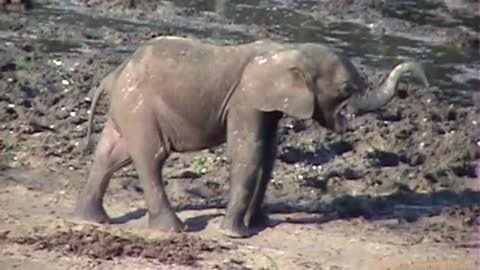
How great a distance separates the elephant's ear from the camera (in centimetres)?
1016

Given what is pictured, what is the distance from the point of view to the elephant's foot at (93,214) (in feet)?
34.1

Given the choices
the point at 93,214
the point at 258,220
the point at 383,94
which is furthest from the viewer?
the point at 258,220

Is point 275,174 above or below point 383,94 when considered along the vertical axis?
below

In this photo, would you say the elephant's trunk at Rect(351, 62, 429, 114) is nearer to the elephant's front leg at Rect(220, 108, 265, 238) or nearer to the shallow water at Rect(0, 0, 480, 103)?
the elephant's front leg at Rect(220, 108, 265, 238)

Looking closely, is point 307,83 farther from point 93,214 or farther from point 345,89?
point 93,214

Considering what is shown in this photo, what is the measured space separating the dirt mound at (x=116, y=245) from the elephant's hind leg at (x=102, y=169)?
45cm

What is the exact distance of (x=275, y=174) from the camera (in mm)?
12359

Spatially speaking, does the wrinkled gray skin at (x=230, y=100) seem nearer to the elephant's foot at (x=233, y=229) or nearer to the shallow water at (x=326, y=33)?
the elephant's foot at (x=233, y=229)

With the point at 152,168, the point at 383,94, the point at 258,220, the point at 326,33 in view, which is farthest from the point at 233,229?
the point at 326,33

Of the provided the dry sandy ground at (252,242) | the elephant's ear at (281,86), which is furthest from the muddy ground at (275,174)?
the elephant's ear at (281,86)

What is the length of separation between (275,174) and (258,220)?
1.87 metres

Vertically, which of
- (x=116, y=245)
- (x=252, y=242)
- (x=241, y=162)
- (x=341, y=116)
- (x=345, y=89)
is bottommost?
(x=252, y=242)

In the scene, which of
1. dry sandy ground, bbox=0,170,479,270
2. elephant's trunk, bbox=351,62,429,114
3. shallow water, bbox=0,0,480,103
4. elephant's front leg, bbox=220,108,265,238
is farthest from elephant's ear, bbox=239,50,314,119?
shallow water, bbox=0,0,480,103

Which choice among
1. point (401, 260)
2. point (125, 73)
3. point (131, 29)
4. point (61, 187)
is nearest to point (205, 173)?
point (61, 187)
